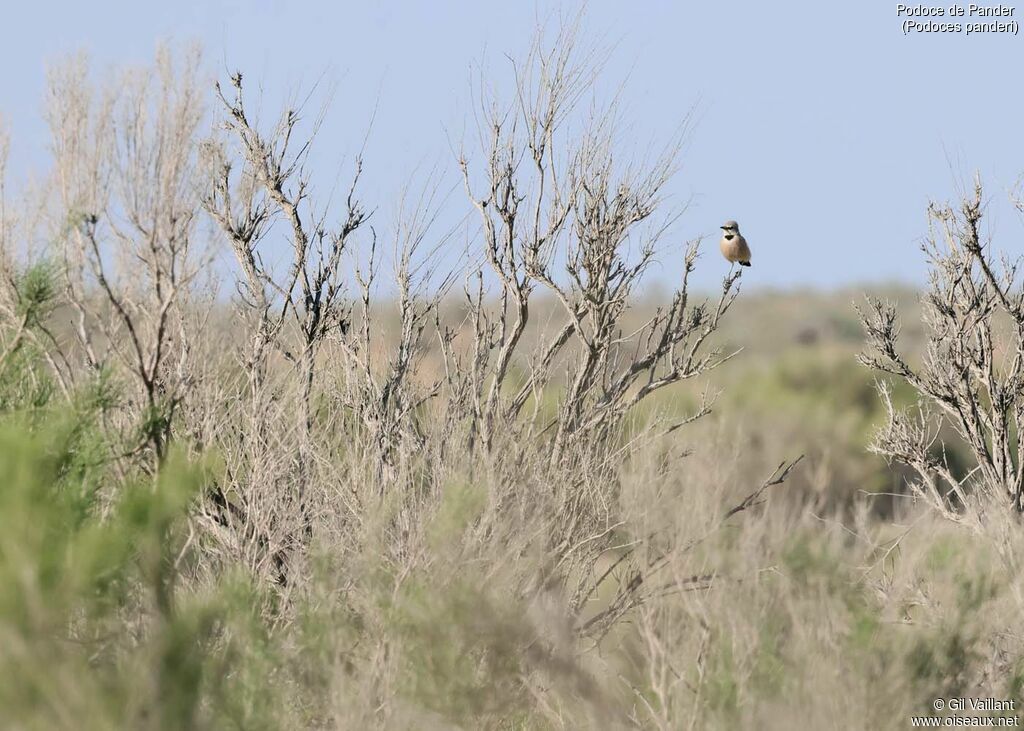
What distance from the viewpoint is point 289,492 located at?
34.3 ft

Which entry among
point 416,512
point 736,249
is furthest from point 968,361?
point 416,512

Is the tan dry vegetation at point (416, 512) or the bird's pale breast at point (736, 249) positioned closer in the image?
the tan dry vegetation at point (416, 512)

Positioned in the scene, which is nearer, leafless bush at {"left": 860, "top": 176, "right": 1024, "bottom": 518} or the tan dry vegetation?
the tan dry vegetation

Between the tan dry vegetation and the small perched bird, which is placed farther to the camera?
the small perched bird

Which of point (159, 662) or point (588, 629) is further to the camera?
point (588, 629)

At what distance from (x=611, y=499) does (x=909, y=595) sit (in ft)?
7.27

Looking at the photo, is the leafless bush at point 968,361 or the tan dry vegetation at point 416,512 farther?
the leafless bush at point 968,361

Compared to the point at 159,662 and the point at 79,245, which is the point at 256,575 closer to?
the point at 79,245

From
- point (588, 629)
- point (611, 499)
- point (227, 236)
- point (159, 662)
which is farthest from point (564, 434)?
point (159, 662)

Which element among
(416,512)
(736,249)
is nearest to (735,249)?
(736,249)

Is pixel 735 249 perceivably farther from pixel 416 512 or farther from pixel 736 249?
pixel 416 512

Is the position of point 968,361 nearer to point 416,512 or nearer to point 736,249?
point 736,249

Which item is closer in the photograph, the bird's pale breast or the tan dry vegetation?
the tan dry vegetation

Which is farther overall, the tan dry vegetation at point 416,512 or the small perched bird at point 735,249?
the small perched bird at point 735,249
